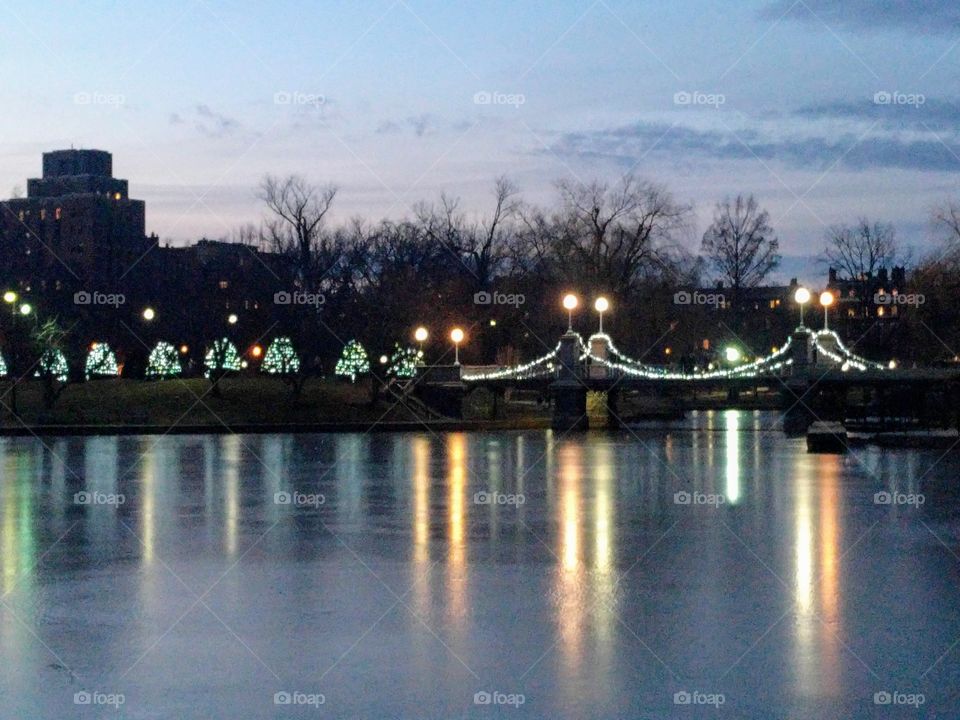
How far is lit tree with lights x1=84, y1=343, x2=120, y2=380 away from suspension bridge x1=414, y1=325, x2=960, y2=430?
16429 millimetres

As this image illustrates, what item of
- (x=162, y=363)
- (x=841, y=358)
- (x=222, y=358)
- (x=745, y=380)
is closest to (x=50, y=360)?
(x=222, y=358)

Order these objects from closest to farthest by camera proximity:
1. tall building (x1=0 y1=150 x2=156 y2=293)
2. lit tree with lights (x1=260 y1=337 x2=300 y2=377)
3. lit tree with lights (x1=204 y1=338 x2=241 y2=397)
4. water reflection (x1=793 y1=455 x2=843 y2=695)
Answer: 1. water reflection (x1=793 y1=455 x2=843 y2=695)
2. lit tree with lights (x1=204 y1=338 x2=241 y2=397)
3. lit tree with lights (x1=260 y1=337 x2=300 y2=377)
4. tall building (x1=0 y1=150 x2=156 y2=293)

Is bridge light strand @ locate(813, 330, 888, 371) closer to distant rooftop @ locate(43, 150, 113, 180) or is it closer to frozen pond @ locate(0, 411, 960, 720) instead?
frozen pond @ locate(0, 411, 960, 720)

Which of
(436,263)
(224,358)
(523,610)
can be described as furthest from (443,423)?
(523,610)

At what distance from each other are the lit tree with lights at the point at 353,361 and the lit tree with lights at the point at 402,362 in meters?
1.30

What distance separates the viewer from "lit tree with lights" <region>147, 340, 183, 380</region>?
70625 mm

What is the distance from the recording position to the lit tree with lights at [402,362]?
67125 mm

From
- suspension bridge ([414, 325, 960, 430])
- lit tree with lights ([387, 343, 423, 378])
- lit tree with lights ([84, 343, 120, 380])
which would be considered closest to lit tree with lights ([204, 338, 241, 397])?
lit tree with lights ([84, 343, 120, 380])

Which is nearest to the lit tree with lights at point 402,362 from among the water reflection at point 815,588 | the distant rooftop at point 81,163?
the water reflection at point 815,588

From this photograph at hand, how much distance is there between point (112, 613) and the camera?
1295 cm

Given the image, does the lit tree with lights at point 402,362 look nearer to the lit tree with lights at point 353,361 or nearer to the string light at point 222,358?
the lit tree with lights at point 353,361

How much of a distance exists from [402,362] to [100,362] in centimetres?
1516

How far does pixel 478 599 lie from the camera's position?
13.7 m

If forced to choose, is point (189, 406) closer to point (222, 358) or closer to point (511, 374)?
point (222, 358)
